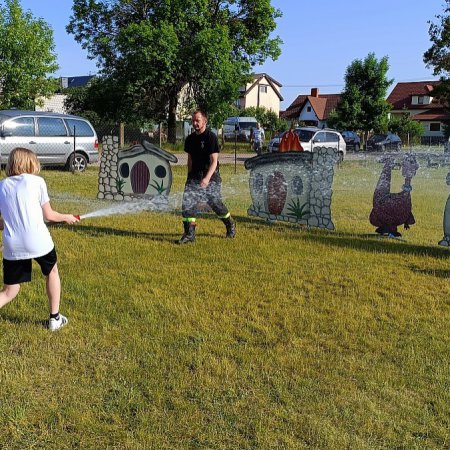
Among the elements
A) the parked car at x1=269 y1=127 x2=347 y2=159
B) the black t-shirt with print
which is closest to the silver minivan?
the black t-shirt with print

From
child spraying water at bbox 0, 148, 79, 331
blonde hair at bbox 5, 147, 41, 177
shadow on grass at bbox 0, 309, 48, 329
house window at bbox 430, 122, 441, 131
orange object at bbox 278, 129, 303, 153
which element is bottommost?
shadow on grass at bbox 0, 309, 48, 329

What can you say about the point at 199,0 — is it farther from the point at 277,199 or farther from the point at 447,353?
the point at 447,353

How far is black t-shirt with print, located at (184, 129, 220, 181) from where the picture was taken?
681 centimetres

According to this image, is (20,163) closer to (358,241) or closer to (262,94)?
(358,241)

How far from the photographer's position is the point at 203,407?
301cm

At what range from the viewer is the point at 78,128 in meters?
15.6

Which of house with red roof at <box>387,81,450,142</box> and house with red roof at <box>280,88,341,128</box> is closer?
house with red roof at <box>387,81,450,142</box>

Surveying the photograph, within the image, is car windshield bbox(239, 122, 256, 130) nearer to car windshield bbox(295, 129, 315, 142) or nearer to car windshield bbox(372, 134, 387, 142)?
car windshield bbox(372, 134, 387, 142)

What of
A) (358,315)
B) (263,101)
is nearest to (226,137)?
(263,101)

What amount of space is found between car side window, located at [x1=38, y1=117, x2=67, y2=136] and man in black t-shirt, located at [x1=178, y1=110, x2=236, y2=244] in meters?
9.12

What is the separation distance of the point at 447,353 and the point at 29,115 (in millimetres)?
13452

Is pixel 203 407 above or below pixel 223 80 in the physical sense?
below

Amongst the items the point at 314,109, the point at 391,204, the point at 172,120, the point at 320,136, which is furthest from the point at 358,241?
the point at 314,109

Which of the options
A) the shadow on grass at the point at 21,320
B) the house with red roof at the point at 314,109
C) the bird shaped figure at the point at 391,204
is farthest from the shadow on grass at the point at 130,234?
the house with red roof at the point at 314,109
